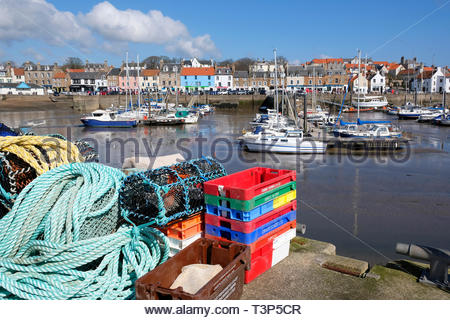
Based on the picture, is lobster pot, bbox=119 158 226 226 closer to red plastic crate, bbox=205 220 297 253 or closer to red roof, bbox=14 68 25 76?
red plastic crate, bbox=205 220 297 253

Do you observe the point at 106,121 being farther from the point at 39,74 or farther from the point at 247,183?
the point at 39,74

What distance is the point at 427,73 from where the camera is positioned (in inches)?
3206

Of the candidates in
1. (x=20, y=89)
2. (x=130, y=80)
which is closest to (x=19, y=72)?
(x=20, y=89)

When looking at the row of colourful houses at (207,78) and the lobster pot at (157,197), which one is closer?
the lobster pot at (157,197)

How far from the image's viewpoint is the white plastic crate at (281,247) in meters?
4.47

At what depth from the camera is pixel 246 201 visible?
3932 millimetres

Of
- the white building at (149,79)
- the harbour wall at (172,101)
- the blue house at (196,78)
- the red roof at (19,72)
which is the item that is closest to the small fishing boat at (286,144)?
the harbour wall at (172,101)

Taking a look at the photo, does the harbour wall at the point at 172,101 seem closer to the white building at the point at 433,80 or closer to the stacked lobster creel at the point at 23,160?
the white building at the point at 433,80

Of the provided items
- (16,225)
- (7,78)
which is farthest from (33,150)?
(7,78)

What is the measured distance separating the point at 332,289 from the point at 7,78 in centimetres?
10190

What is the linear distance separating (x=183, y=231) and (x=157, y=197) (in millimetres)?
548

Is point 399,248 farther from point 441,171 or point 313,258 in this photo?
point 441,171

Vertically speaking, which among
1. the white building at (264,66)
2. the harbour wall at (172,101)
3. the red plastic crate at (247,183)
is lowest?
the red plastic crate at (247,183)

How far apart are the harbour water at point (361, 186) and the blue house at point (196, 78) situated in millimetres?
54298
